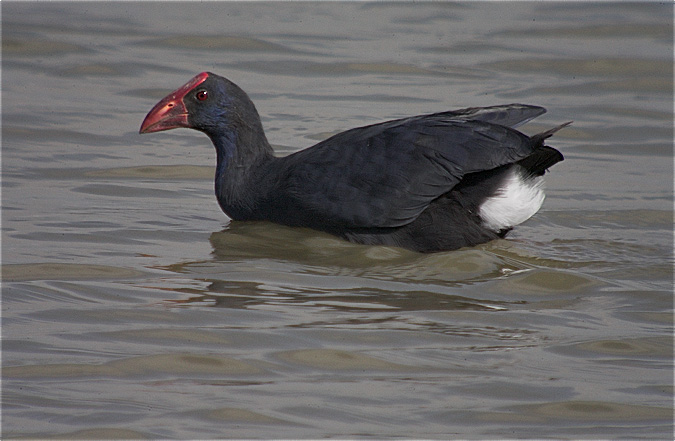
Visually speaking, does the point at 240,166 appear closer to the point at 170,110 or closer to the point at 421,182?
the point at 170,110

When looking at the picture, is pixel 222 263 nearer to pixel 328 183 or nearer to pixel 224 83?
pixel 328 183

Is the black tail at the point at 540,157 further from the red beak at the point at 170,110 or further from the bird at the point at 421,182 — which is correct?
the red beak at the point at 170,110

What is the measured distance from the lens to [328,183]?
5.76 metres

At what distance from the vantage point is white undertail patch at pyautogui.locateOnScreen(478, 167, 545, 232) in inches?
227

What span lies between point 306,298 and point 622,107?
19.2ft

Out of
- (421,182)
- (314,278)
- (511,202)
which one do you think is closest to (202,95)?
(421,182)

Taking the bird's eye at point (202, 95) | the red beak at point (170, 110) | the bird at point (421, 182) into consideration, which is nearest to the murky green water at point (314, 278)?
the bird at point (421, 182)

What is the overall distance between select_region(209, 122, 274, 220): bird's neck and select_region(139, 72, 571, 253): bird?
0.40ft

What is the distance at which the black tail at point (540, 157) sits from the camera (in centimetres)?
568

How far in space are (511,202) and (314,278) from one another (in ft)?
4.42

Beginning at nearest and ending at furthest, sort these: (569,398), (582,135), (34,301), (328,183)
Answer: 1. (569,398)
2. (34,301)
3. (328,183)
4. (582,135)

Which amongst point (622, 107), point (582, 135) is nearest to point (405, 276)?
point (582, 135)

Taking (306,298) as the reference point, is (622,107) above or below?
above

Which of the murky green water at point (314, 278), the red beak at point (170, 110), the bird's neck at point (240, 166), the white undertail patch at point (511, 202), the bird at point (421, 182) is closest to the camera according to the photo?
the murky green water at point (314, 278)
